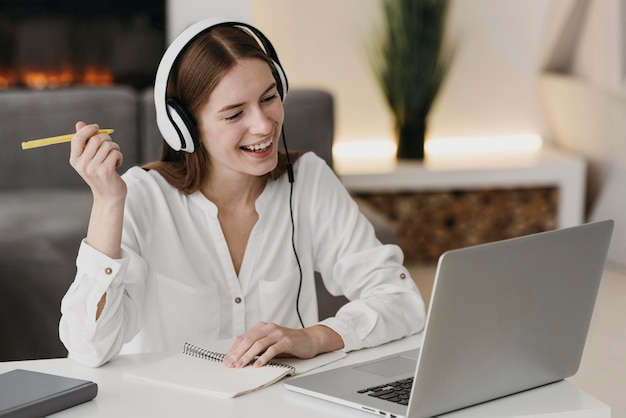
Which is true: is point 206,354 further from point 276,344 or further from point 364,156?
point 364,156

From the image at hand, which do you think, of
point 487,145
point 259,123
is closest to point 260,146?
point 259,123

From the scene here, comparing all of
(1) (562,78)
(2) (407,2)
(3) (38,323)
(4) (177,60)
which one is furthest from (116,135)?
(1) (562,78)

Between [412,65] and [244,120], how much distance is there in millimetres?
2550

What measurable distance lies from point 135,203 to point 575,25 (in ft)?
11.2

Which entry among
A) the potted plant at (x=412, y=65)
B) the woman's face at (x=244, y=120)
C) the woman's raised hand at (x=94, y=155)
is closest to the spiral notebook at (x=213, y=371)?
the woman's raised hand at (x=94, y=155)

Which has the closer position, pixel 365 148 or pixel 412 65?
pixel 412 65

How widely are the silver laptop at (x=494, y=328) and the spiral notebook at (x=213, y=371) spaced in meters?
0.06

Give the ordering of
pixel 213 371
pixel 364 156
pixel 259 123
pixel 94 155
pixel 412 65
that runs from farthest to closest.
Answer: pixel 364 156
pixel 412 65
pixel 259 123
pixel 94 155
pixel 213 371

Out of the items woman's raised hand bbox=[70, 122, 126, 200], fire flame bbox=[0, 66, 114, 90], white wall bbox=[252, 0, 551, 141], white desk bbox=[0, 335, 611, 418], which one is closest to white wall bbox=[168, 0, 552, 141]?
white wall bbox=[252, 0, 551, 141]

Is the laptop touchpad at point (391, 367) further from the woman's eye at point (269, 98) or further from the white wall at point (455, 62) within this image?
the white wall at point (455, 62)

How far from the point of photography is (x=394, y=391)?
125 cm

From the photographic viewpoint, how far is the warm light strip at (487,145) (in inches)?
181

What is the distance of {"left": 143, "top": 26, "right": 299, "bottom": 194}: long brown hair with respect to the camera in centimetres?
176

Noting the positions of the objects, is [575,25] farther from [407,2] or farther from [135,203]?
[135,203]
